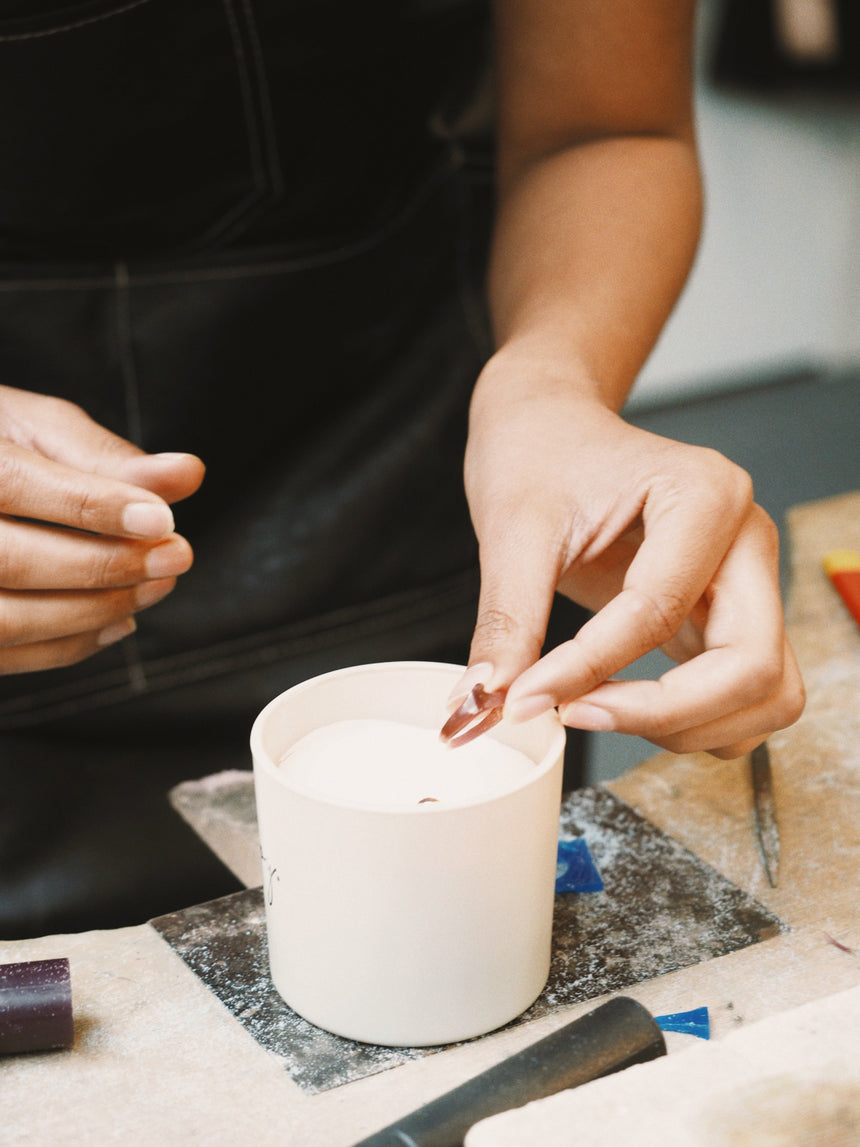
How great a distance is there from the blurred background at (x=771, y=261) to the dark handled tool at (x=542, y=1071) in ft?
5.75

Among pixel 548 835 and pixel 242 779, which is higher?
pixel 548 835

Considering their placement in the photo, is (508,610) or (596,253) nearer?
(508,610)

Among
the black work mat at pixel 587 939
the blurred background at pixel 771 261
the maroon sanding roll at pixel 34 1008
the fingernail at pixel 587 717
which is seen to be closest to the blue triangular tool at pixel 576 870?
the black work mat at pixel 587 939

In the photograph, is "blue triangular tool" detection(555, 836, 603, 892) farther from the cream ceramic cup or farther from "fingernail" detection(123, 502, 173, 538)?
"fingernail" detection(123, 502, 173, 538)

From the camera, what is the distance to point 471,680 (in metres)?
0.50

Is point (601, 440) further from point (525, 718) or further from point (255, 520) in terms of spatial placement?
point (255, 520)

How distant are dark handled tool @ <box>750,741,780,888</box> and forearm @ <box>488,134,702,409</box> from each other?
0.23m

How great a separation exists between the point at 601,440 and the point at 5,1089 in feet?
1.31

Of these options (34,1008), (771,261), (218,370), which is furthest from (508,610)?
(771,261)

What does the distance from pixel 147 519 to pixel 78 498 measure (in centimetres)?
4

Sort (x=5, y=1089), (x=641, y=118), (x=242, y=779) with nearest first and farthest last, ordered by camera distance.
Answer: (x=5, y=1089) < (x=242, y=779) < (x=641, y=118)

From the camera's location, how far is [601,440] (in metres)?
0.60

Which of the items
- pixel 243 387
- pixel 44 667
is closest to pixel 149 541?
pixel 44 667

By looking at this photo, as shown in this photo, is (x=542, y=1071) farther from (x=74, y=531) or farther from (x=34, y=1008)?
(x=74, y=531)
